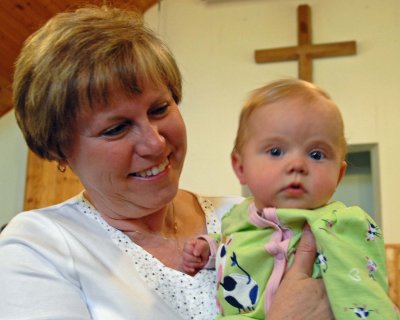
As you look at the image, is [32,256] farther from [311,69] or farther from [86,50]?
[311,69]

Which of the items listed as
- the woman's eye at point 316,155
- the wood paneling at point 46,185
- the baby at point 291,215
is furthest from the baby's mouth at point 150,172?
the wood paneling at point 46,185

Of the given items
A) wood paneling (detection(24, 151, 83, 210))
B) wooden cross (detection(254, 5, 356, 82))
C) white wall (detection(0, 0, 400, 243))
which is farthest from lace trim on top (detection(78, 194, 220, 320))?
wooden cross (detection(254, 5, 356, 82))

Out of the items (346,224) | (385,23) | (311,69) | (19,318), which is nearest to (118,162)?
(19,318)

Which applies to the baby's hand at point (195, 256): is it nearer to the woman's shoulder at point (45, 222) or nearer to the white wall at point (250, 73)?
the woman's shoulder at point (45, 222)

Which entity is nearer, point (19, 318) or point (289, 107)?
point (19, 318)

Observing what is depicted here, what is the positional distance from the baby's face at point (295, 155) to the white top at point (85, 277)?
0.28 meters

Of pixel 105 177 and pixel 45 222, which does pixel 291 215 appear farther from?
pixel 45 222

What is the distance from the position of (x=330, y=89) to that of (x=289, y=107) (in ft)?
10.6

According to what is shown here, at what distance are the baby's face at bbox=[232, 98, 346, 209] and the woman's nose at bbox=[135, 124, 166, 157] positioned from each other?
0.73ft

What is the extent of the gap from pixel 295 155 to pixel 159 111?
371 millimetres

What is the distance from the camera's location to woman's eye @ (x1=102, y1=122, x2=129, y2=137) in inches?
51.4

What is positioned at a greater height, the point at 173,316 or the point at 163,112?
the point at 163,112

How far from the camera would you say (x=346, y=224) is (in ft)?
3.62

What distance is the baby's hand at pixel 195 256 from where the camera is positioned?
4.39ft
